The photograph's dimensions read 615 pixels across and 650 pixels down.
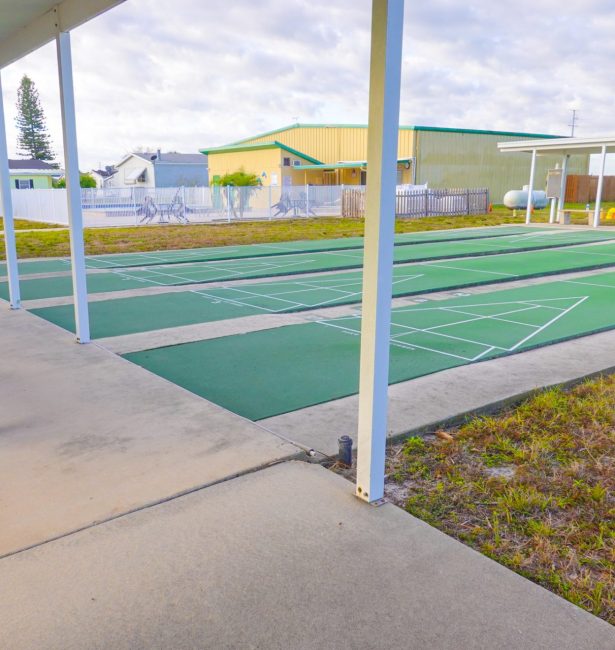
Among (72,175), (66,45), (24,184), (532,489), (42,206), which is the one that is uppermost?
(66,45)

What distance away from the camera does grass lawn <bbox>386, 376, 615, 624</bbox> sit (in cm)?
301

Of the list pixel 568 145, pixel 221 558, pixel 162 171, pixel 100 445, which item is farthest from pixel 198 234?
pixel 162 171

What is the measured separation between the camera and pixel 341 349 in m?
6.82

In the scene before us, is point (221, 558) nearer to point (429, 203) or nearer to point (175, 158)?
point (429, 203)

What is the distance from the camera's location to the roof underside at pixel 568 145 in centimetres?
2338

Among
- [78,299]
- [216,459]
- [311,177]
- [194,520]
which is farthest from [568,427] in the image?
[311,177]

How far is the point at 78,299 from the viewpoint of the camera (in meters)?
6.81

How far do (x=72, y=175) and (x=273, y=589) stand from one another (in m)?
5.17

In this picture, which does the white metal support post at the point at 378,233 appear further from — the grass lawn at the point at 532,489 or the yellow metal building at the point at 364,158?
the yellow metal building at the point at 364,158

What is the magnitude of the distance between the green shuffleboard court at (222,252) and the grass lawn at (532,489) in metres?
11.0

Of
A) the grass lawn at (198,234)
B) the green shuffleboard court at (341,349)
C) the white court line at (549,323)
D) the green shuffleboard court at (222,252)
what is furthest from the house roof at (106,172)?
the green shuffleboard court at (341,349)

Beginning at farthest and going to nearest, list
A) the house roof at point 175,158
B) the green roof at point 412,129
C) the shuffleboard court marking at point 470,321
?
1. the house roof at point 175,158
2. the green roof at point 412,129
3. the shuffleboard court marking at point 470,321

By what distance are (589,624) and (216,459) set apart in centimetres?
222

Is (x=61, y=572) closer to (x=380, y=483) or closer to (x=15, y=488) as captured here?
(x=15, y=488)
